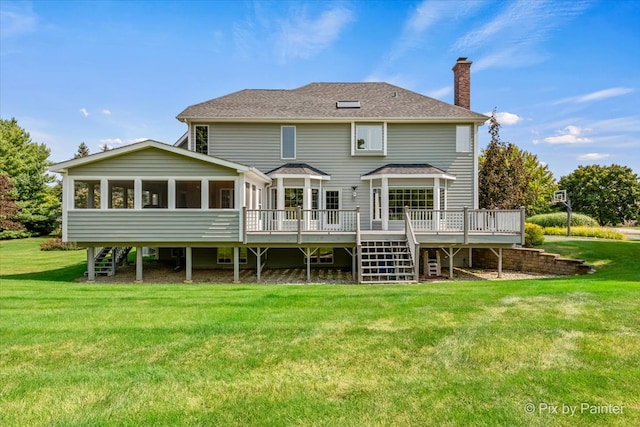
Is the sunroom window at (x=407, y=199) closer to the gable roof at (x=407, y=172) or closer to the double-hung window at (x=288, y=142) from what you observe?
the gable roof at (x=407, y=172)

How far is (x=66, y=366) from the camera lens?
13.6 ft

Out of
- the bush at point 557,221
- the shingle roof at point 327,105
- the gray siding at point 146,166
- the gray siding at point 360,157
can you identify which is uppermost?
the shingle roof at point 327,105

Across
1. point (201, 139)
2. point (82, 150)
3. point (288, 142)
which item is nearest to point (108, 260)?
point (201, 139)

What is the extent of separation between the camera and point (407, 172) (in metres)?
15.0

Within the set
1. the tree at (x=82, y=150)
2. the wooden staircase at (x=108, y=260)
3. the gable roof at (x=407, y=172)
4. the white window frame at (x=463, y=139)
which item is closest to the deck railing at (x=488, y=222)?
→ the gable roof at (x=407, y=172)

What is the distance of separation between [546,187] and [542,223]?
17407 millimetres

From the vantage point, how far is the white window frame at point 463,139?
1585 centimetres

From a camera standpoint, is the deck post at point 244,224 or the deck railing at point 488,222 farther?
the deck railing at point 488,222

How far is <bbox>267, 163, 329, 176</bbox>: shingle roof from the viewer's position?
49.1 feet

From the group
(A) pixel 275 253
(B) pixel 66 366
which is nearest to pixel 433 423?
(B) pixel 66 366

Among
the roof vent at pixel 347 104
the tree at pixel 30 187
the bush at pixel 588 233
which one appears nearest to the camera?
the roof vent at pixel 347 104

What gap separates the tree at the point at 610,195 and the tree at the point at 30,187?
55.1 meters

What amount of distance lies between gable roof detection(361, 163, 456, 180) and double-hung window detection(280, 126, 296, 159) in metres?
3.29

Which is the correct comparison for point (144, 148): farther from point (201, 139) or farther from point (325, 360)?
point (325, 360)
